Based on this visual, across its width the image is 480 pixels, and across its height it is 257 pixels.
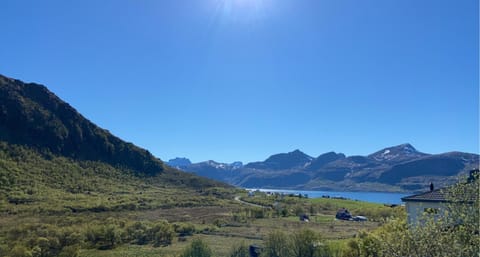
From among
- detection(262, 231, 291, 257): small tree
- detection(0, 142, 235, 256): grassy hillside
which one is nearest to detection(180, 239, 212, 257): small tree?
detection(262, 231, 291, 257): small tree

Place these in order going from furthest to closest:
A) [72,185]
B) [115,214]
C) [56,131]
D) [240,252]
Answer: [56,131]
[72,185]
[115,214]
[240,252]

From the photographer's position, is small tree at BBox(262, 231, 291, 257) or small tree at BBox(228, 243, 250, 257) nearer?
small tree at BBox(262, 231, 291, 257)

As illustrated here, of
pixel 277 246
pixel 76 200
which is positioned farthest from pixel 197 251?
pixel 76 200

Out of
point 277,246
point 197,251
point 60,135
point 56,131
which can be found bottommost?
point 197,251

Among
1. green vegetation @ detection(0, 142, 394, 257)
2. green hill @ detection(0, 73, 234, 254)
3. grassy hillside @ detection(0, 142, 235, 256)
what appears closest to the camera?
green vegetation @ detection(0, 142, 394, 257)

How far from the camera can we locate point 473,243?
40.7 ft

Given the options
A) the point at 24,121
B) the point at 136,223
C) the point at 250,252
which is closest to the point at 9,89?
the point at 24,121

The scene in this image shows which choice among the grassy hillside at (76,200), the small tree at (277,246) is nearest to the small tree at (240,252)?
the small tree at (277,246)

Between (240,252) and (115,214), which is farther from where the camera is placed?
(115,214)

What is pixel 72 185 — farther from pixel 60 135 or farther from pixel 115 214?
pixel 115 214

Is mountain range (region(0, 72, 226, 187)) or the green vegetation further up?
mountain range (region(0, 72, 226, 187))

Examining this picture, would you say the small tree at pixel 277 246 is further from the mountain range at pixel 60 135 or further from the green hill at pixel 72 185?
the mountain range at pixel 60 135

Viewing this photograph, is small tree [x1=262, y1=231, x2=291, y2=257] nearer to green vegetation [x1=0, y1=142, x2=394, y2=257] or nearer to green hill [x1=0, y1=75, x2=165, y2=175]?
green vegetation [x1=0, y1=142, x2=394, y2=257]

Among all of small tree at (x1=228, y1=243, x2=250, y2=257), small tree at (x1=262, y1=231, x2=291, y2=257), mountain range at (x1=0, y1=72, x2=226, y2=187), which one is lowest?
small tree at (x1=228, y1=243, x2=250, y2=257)
